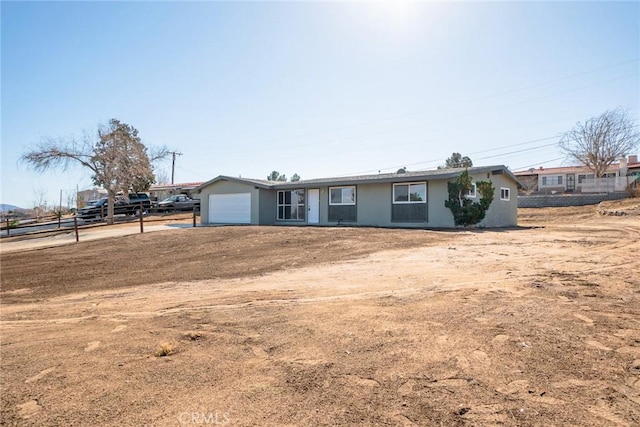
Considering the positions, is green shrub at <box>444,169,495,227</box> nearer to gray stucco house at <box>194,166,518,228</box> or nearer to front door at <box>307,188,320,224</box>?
gray stucco house at <box>194,166,518,228</box>

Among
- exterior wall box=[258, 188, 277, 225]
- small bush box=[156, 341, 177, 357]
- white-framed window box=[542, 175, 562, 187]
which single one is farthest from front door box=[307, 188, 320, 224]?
white-framed window box=[542, 175, 562, 187]

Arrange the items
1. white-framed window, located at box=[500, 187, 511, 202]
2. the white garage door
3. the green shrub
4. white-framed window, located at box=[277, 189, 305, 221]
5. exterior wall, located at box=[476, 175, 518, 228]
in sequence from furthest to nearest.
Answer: the white garage door, white-framed window, located at box=[277, 189, 305, 221], white-framed window, located at box=[500, 187, 511, 202], exterior wall, located at box=[476, 175, 518, 228], the green shrub

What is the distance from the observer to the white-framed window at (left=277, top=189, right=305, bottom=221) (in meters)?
24.0

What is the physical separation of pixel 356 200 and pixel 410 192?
3.14m

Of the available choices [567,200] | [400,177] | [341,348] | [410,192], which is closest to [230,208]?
[400,177]

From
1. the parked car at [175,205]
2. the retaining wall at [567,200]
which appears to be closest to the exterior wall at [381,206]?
the retaining wall at [567,200]

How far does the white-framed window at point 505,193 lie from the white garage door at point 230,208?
48.7ft

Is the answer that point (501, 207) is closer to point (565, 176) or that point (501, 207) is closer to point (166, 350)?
point (166, 350)

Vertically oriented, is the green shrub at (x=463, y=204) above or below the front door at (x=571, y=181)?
below

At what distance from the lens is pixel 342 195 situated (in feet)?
72.5

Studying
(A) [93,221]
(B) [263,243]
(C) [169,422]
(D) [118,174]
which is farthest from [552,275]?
(A) [93,221]

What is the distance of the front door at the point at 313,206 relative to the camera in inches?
905

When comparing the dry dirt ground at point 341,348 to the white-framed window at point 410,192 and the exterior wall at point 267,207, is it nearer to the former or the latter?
the white-framed window at point 410,192

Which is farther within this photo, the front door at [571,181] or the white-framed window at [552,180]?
the white-framed window at [552,180]
